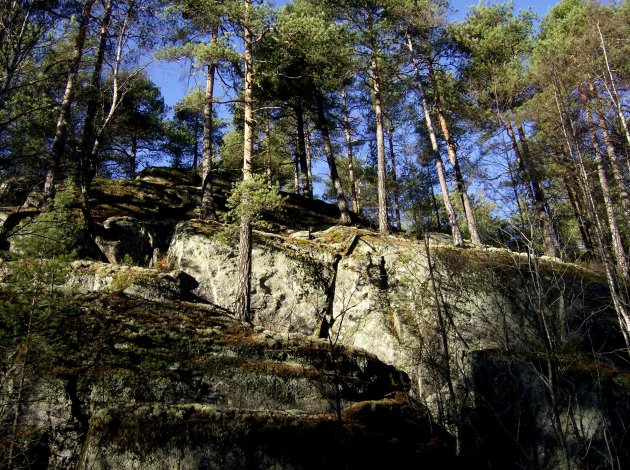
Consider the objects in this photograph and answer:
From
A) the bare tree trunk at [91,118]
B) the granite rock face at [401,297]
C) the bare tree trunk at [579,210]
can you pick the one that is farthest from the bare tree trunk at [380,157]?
the bare tree trunk at [91,118]

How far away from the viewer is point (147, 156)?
2533cm

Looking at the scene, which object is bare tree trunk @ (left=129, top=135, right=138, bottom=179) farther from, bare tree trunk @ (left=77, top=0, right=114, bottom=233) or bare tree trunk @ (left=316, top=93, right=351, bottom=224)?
bare tree trunk @ (left=316, top=93, right=351, bottom=224)

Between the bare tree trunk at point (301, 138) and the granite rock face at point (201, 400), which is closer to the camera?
the granite rock face at point (201, 400)

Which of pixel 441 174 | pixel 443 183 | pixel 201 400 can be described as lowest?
pixel 201 400

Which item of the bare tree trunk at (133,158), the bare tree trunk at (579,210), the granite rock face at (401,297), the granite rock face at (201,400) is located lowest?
the granite rock face at (201,400)

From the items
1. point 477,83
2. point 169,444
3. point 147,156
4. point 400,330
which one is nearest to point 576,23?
point 477,83

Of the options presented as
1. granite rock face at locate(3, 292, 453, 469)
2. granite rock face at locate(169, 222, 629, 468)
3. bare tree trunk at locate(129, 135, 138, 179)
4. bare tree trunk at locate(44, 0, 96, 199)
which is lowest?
granite rock face at locate(3, 292, 453, 469)

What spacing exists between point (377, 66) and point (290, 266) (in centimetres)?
949

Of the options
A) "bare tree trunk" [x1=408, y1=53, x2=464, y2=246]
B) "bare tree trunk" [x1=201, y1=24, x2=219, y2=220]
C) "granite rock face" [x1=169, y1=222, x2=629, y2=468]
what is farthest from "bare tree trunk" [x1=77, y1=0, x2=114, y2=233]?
"bare tree trunk" [x1=408, y1=53, x2=464, y2=246]

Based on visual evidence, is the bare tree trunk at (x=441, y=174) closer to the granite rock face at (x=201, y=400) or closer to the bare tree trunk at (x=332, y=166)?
the bare tree trunk at (x=332, y=166)

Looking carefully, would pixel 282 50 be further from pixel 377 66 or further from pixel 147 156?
pixel 147 156

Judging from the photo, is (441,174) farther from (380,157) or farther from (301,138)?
(301,138)

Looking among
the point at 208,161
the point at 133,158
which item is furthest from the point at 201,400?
the point at 133,158

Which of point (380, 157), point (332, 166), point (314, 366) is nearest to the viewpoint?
point (314, 366)
